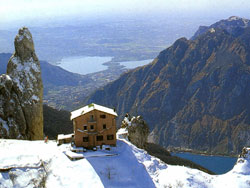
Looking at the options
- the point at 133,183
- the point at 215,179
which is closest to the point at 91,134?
the point at 133,183

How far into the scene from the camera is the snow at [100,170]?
169 feet

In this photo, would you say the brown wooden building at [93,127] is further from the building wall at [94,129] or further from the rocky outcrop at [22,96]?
the rocky outcrop at [22,96]

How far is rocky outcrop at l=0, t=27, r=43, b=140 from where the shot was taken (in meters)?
83.2

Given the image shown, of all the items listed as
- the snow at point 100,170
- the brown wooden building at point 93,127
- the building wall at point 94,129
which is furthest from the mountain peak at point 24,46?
the building wall at point 94,129

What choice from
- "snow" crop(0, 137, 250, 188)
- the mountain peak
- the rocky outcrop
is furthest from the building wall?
the mountain peak

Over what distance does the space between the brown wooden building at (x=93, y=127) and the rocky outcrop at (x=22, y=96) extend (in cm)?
2671

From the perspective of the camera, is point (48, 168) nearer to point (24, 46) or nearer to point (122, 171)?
point (122, 171)

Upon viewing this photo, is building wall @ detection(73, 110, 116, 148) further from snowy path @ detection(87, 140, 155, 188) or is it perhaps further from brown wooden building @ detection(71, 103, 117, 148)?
snowy path @ detection(87, 140, 155, 188)

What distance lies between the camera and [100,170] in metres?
54.2

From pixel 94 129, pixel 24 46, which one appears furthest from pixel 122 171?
pixel 24 46

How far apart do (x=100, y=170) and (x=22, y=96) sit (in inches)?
1684

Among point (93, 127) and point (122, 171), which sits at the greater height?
point (93, 127)

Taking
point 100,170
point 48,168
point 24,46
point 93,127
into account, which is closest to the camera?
point 48,168

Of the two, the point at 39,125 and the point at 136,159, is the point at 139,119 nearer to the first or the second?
the point at 39,125
